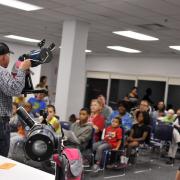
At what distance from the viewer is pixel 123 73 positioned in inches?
524

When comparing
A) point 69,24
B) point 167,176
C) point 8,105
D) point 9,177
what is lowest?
point 167,176

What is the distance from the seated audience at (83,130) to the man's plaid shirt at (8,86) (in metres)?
2.71

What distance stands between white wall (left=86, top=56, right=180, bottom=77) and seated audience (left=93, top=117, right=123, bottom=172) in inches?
261

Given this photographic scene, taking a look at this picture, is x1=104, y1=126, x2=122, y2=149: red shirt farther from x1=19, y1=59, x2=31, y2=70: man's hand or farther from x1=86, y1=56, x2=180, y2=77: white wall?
x1=86, y1=56, x2=180, y2=77: white wall

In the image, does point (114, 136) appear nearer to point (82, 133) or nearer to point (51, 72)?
point (82, 133)

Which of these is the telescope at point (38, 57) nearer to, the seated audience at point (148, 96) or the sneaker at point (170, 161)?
the sneaker at point (170, 161)

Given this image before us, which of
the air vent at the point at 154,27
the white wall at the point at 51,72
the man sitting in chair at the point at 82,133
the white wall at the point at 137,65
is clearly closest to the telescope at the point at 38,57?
the man sitting in chair at the point at 82,133

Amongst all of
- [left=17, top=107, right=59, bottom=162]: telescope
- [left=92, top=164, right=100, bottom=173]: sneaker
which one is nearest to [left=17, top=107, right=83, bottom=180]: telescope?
[left=17, top=107, right=59, bottom=162]: telescope

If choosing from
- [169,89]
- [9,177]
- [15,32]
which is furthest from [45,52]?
[169,89]

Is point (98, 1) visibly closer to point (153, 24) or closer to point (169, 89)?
point (153, 24)

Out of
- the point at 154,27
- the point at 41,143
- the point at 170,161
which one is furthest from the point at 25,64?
the point at 154,27

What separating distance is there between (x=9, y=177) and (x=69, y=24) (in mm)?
6034

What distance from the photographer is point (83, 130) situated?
522 cm

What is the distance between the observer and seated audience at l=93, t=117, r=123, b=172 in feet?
17.8
